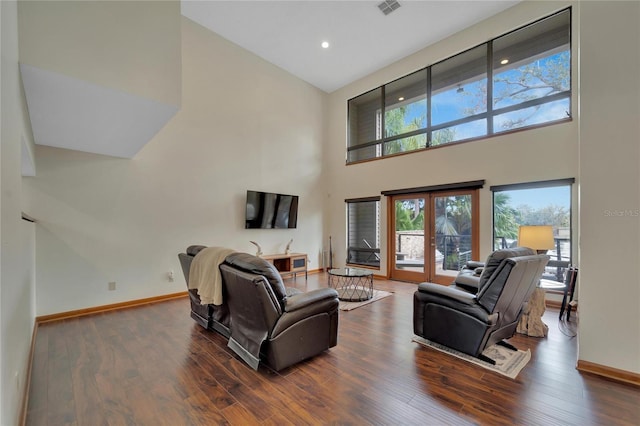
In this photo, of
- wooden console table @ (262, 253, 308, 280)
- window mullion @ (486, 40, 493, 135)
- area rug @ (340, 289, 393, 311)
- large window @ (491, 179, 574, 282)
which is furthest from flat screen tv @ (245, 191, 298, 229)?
window mullion @ (486, 40, 493, 135)

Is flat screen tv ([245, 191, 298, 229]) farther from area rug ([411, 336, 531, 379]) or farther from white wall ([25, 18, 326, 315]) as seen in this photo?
area rug ([411, 336, 531, 379])

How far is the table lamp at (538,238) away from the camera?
3.55 m

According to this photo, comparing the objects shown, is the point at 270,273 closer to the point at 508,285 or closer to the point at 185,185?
the point at 508,285

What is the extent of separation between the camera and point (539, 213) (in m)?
4.73

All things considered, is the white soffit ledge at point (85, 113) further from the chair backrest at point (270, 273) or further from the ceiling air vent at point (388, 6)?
the ceiling air vent at point (388, 6)

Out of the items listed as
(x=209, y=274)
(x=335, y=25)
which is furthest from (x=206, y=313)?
(x=335, y=25)

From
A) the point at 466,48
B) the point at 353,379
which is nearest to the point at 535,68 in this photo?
the point at 466,48

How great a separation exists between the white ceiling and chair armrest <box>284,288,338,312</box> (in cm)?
497

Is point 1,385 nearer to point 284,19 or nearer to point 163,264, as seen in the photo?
point 163,264

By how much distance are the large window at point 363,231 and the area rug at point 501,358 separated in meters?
4.14

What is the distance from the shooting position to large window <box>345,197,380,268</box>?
7145 millimetres

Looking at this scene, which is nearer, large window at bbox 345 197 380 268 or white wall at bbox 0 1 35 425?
white wall at bbox 0 1 35 425

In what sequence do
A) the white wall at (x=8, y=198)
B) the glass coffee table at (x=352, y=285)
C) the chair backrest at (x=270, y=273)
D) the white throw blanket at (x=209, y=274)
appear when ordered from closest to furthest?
the white wall at (x=8, y=198)
the chair backrest at (x=270, y=273)
the white throw blanket at (x=209, y=274)
the glass coffee table at (x=352, y=285)

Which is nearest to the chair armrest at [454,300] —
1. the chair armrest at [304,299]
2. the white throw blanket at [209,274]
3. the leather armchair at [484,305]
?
the leather armchair at [484,305]
